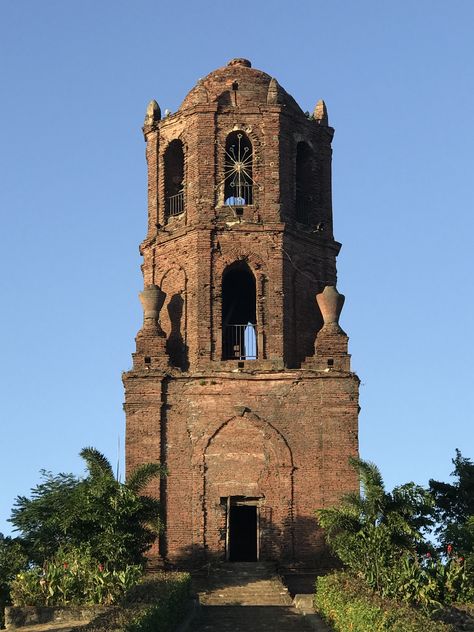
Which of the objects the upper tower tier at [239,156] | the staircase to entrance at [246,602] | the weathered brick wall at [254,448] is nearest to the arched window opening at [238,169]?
the upper tower tier at [239,156]

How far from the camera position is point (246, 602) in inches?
1088

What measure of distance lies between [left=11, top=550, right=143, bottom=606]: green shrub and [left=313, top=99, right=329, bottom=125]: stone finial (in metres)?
14.3

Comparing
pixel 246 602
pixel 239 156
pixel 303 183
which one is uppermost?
pixel 239 156

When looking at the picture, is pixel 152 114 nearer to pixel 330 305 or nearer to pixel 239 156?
pixel 239 156

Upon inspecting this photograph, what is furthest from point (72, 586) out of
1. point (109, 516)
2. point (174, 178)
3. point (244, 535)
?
point (174, 178)

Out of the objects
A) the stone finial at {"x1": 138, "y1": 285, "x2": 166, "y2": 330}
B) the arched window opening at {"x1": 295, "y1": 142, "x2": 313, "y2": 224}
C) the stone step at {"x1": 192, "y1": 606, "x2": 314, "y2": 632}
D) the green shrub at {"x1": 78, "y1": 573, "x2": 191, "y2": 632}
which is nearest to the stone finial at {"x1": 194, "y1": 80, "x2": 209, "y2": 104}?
the arched window opening at {"x1": 295, "y1": 142, "x2": 313, "y2": 224}

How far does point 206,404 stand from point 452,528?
616 centimetres

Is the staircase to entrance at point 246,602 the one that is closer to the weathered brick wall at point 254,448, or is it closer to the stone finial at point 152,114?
the weathered brick wall at point 254,448

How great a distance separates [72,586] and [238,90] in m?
14.4

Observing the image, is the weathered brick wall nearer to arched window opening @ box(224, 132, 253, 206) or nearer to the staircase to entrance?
the staircase to entrance

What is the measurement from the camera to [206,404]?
3123 centimetres

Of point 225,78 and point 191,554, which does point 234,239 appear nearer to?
point 225,78

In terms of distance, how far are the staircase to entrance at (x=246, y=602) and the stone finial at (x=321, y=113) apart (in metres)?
11.6

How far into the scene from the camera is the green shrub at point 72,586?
2405cm
